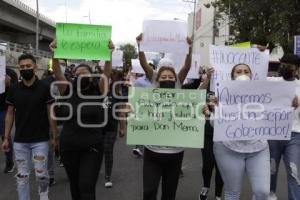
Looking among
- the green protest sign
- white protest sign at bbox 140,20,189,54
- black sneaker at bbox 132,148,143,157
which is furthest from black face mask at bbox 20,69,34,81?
black sneaker at bbox 132,148,143,157

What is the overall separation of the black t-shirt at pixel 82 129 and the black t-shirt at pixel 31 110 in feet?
1.65

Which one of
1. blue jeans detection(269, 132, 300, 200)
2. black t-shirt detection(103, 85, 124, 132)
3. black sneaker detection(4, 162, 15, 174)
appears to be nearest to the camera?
blue jeans detection(269, 132, 300, 200)

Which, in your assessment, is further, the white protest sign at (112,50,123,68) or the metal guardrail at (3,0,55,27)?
the metal guardrail at (3,0,55,27)

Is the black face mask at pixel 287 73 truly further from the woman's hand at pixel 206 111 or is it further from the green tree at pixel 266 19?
the green tree at pixel 266 19

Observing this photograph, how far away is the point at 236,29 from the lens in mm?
34500

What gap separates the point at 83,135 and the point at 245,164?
5.12ft

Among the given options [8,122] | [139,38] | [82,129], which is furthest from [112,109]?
[82,129]

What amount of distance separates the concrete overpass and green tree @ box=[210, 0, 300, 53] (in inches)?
871

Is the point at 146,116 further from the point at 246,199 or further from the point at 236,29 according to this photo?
the point at 236,29

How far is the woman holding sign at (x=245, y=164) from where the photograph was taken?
4660 millimetres

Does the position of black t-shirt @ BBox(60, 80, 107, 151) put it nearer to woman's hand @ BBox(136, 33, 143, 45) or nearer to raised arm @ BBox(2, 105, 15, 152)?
raised arm @ BBox(2, 105, 15, 152)

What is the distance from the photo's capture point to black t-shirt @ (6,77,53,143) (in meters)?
5.39

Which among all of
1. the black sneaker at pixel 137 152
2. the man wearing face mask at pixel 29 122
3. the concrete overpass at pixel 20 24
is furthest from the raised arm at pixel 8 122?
the concrete overpass at pixel 20 24

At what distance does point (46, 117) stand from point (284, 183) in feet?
12.7
